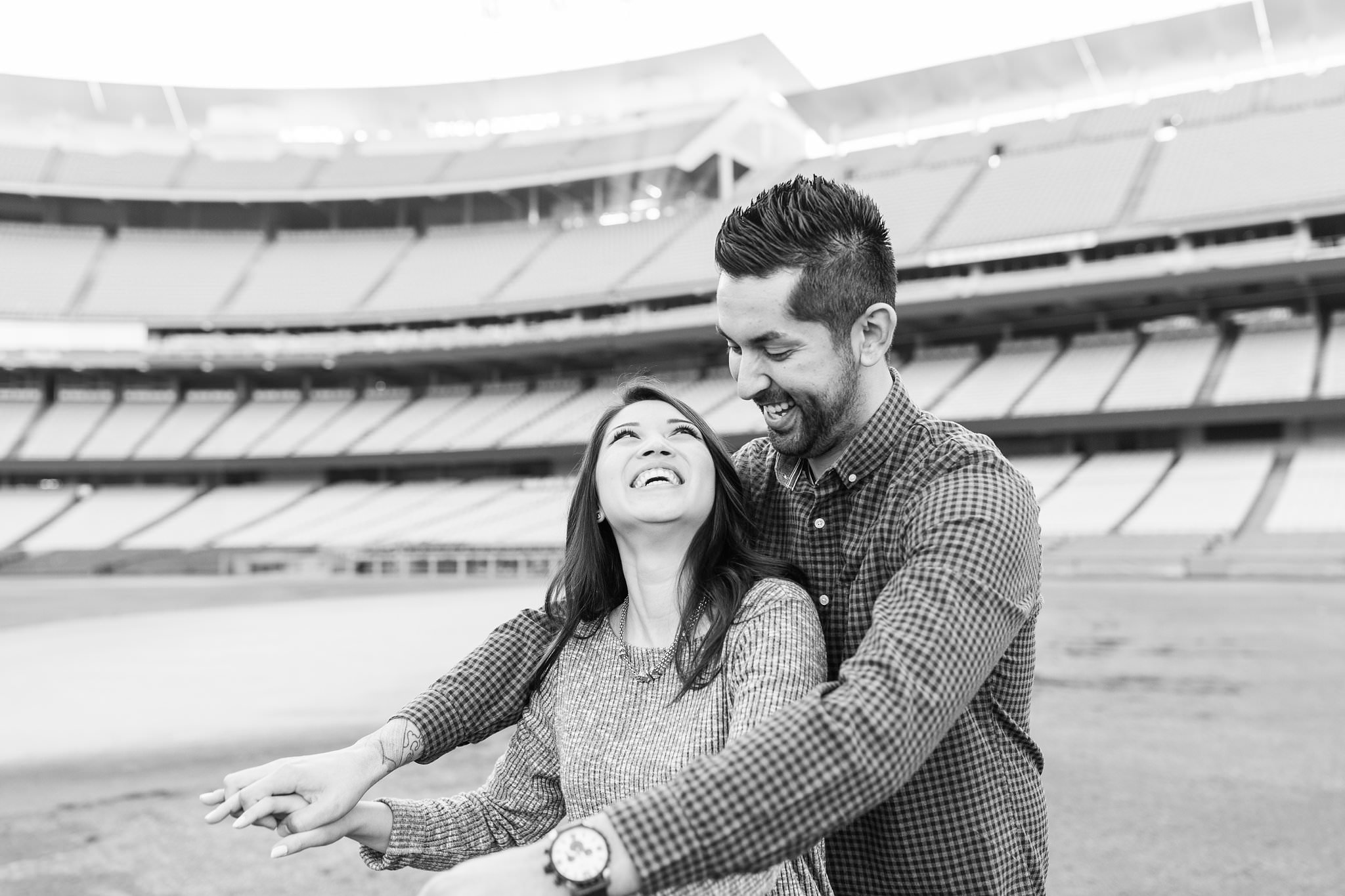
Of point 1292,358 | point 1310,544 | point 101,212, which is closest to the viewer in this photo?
point 1310,544

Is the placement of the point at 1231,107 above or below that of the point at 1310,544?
above

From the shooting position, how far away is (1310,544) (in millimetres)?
19312

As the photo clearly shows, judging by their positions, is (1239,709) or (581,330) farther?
(581,330)

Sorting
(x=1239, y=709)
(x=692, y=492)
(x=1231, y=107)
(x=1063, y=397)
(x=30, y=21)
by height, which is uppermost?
(x=30, y=21)

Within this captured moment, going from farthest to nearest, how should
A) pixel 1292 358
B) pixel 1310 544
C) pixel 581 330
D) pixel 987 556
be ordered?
pixel 581 330 → pixel 1292 358 → pixel 1310 544 → pixel 987 556

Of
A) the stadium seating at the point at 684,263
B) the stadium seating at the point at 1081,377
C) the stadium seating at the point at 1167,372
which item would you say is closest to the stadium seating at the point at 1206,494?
the stadium seating at the point at 1167,372

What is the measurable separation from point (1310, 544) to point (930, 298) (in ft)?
42.3

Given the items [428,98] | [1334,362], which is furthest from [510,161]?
[1334,362]

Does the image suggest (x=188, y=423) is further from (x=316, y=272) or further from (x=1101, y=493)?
(x=1101, y=493)

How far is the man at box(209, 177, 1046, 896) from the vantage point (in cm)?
145

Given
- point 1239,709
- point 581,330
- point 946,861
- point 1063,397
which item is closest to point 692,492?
point 946,861

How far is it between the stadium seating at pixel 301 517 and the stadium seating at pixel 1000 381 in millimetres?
19118

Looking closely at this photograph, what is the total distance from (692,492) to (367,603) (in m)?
15.2

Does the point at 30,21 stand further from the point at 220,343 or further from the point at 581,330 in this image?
the point at 581,330
